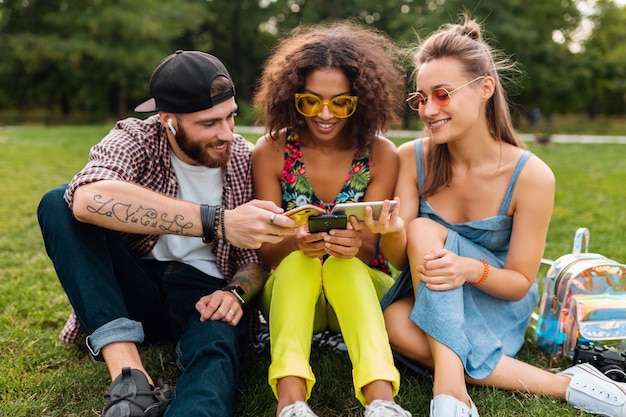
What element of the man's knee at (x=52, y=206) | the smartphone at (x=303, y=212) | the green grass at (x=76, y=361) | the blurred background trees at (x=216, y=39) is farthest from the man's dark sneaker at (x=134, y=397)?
the blurred background trees at (x=216, y=39)

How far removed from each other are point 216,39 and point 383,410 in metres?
34.3

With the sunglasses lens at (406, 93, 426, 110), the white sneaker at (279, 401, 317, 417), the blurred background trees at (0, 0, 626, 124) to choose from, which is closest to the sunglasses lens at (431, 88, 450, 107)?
the sunglasses lens at (406, 93, 426, 110)

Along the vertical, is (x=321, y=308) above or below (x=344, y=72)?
below

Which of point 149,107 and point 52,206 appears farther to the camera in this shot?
point 149,107

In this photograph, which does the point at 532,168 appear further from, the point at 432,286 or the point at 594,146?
the point at 594,146

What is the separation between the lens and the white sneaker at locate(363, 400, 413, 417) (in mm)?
2135

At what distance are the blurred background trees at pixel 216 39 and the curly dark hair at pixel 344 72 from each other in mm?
20457

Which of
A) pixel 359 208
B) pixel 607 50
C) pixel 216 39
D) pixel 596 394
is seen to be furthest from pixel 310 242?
pixel 607 50

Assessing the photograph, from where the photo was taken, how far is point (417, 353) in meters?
2.73

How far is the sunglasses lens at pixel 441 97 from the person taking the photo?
9.12 ft

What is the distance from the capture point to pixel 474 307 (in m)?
2.75

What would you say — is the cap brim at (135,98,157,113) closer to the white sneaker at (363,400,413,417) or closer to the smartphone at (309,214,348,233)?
the smartphone at (309,214,348,233)

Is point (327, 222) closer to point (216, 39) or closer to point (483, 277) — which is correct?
point (483, 277)

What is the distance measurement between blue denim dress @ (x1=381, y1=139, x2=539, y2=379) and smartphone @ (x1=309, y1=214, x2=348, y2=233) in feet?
1.59
